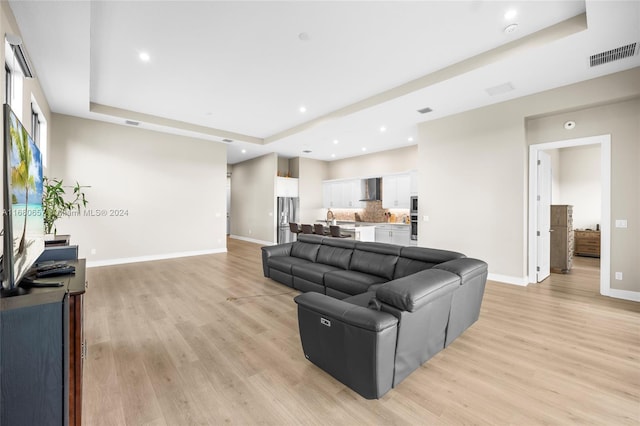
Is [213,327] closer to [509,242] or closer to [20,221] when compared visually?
[20,221]

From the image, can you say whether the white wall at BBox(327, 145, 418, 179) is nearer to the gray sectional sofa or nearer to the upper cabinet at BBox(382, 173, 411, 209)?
the upper cabinet at BBox(382, 173, 411, 209)

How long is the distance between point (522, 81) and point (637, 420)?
A: 403 cm

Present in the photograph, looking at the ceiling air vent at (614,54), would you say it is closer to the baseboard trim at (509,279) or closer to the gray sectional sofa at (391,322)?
the gray sectional sofa at (391,322)

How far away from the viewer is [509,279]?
4746 millimetres

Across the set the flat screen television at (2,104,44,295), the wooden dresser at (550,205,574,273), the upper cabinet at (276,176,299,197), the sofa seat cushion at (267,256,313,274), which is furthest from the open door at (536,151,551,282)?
the upper cabinet at (276,176,299,197)

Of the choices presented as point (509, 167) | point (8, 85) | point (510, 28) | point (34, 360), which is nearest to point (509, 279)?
point (509, 167)

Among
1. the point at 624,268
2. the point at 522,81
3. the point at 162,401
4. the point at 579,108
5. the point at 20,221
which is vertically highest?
the point at 522,81

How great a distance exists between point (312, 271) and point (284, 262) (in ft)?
2.39

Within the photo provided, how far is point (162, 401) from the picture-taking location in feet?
6.13

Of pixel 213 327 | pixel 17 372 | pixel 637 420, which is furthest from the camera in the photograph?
pixel 213 327

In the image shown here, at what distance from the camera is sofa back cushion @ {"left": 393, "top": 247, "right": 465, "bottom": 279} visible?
3.11m

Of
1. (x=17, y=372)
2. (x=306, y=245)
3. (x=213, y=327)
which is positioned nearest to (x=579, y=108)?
(x=306, y=245)

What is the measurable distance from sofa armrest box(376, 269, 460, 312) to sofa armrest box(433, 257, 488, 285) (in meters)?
0.21

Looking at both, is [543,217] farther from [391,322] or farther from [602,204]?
[391,322]
